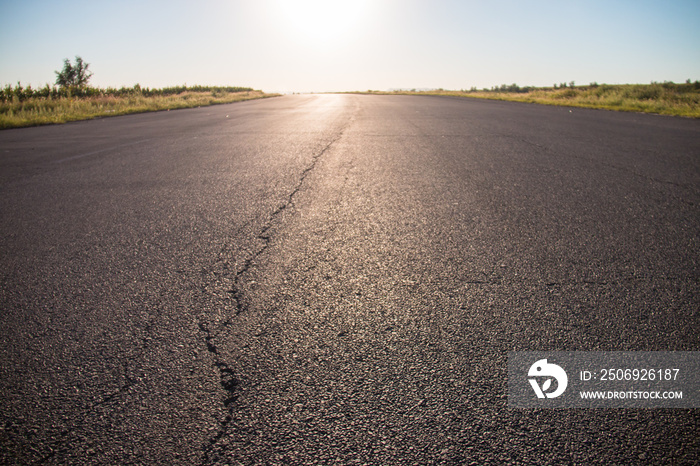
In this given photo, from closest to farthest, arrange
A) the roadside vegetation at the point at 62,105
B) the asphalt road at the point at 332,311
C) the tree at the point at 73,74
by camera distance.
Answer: the asphalt road at the point at 332,311 < the roadside vegetation at the point at 62,105 < the tree at the point at 73,74

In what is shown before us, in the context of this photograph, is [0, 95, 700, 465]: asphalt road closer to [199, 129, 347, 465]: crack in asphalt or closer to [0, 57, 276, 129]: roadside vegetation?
[199, 129, 347, 465]: crack in asphalt

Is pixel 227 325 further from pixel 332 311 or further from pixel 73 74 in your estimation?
pixel 73 74

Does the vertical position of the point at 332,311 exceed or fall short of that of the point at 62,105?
it falls short

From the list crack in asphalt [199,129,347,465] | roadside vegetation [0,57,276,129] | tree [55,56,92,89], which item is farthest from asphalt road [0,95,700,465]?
tree [55,56,92,89]

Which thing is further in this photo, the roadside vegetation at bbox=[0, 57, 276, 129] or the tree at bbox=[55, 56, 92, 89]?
the tree at bbox=[55, 56, 92, 89]

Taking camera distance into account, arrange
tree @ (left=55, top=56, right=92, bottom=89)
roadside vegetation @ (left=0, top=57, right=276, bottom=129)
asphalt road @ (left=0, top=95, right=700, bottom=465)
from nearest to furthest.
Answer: asphalt road @ (left=0, top=95, right=700, bottom=465)
roadside vegetation @ (left=0, top=57, right=276, bottom=129)
tree @ (left=55, top=56, right=92, bottom=89)

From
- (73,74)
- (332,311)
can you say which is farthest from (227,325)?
(73,74)

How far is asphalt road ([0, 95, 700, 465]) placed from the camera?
137 centimetres

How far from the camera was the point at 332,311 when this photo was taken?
2.09 m

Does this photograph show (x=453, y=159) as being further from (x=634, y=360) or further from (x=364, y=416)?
(x=364, y=416)

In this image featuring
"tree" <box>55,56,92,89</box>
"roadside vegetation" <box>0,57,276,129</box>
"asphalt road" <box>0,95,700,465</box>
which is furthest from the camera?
"tree" <box>55,56,92,89</box>

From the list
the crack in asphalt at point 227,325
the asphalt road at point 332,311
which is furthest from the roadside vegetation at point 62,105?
the crack in asphalt at point 227,325

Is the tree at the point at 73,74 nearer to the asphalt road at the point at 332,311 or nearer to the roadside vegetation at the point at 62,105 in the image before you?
the roadside vegetation at the point at 62,105

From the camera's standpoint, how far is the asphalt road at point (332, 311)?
1.37 meters
